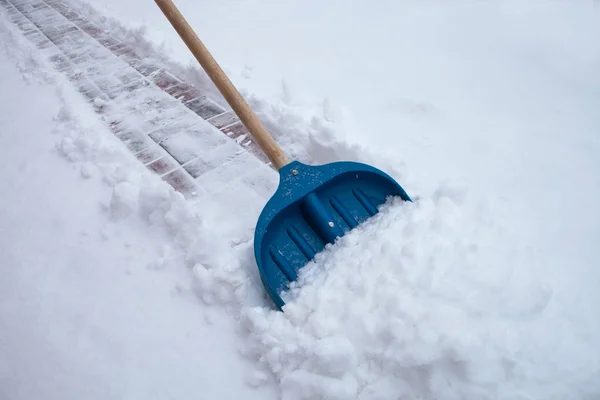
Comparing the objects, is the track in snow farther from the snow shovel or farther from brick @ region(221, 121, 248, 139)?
the snow shovel

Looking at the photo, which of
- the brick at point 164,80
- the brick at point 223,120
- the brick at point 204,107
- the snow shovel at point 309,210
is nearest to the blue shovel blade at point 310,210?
the snow shovel at point 309,210

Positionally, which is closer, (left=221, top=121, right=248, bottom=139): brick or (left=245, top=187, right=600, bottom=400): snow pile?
(left=245, top=187, right=600, bottom=400): snow pile

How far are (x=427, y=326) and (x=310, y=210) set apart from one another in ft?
1.75

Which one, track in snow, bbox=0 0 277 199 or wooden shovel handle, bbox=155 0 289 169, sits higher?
wooden shovel handle, bbox=155 0 289 169

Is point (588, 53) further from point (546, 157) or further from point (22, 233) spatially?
point (22, 233)

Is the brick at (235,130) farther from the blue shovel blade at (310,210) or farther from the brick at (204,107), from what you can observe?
the blue shovel blade at (310,210)

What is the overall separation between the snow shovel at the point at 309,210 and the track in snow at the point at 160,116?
450 millimetres

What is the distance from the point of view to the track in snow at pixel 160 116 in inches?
77.0

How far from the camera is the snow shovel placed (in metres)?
1.34

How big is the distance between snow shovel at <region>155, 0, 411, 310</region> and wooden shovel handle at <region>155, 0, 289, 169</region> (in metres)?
0.04

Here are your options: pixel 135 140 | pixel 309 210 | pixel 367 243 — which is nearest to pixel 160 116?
pixel 135 140

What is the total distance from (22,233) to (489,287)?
6.02ft

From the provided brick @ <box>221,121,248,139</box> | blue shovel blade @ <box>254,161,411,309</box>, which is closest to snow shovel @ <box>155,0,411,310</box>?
blue shovel blade @ <box>254,161,411,309</box>

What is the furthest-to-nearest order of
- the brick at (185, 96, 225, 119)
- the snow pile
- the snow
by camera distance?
the brick at (185, 96, 225, 119) → the snow → the snow pile
